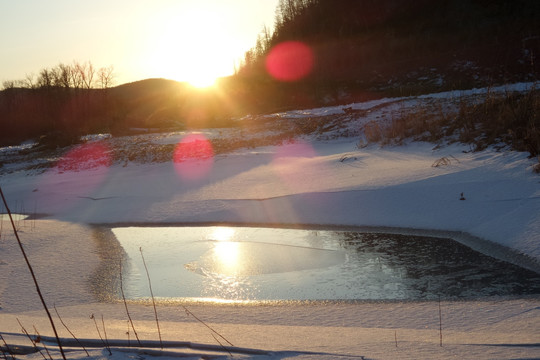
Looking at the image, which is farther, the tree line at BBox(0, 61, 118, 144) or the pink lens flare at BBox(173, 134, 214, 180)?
the tree line at BBox(0, 61, 118, 144)

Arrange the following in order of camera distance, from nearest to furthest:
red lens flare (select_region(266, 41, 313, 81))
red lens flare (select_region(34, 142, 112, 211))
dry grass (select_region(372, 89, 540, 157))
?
dry grass (select_region(372, 89, 540, 157))
red lens flare (select_region(34, 142, 112, 211))
red lens flare (select_region(266, 41, 313, 81))

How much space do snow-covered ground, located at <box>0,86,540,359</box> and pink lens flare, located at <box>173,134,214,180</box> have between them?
117 mm

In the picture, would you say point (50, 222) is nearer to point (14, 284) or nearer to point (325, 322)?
point (14, 284)

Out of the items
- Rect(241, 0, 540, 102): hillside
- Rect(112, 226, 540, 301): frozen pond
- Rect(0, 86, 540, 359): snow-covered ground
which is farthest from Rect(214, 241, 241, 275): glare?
Rect(241, 0, 540, 102): hillside

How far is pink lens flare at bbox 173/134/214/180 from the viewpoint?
10.5 metres

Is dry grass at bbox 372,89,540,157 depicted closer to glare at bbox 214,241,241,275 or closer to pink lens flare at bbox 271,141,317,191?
pink lens flare at bbox 271,141,317,191

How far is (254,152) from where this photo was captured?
12234 millimetres

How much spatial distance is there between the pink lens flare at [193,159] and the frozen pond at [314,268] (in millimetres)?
4360

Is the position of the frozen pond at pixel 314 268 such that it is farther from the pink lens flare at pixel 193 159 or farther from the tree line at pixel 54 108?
the tree line at pixel 54 108

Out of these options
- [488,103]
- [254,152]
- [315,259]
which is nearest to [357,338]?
[315,259]

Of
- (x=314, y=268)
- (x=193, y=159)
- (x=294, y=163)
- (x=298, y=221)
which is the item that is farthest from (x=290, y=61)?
(x=314, y=268)

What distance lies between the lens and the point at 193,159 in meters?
12.2

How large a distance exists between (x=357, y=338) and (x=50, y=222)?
6.09 meters

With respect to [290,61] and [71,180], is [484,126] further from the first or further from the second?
[290,61]
